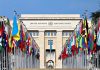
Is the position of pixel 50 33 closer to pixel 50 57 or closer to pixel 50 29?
pixel 50 29

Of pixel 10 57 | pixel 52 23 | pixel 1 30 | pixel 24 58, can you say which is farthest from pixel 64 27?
pixel 1 30

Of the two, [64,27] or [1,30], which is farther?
[64,27]

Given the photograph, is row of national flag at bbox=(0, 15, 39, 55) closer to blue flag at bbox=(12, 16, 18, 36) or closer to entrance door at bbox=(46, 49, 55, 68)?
blue flag at bbox=(12, 16, 18, 36)

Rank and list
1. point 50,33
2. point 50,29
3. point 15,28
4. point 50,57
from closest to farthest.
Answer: point 15,28
point 50,29
point 50,33
point 50,57

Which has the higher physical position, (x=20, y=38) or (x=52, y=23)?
(x=52, y=23)

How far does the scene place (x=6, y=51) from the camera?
233 ft

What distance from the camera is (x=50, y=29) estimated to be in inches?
6447

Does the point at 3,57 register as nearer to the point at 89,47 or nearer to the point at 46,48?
the point at 89,47

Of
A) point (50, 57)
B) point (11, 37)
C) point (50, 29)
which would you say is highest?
point (50, 29)

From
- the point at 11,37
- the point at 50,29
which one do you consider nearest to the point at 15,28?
the point at 11,37

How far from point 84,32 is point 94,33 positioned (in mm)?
4899

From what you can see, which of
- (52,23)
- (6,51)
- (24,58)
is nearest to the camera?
(6,51)

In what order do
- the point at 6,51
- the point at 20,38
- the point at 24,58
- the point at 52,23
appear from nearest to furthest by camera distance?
the point at 6,51
the point at 20,38
the point at 24,58
the point at 52,23

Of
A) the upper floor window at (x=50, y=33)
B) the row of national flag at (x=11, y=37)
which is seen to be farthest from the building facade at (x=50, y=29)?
the row of national flag at (x=11, y=37)
